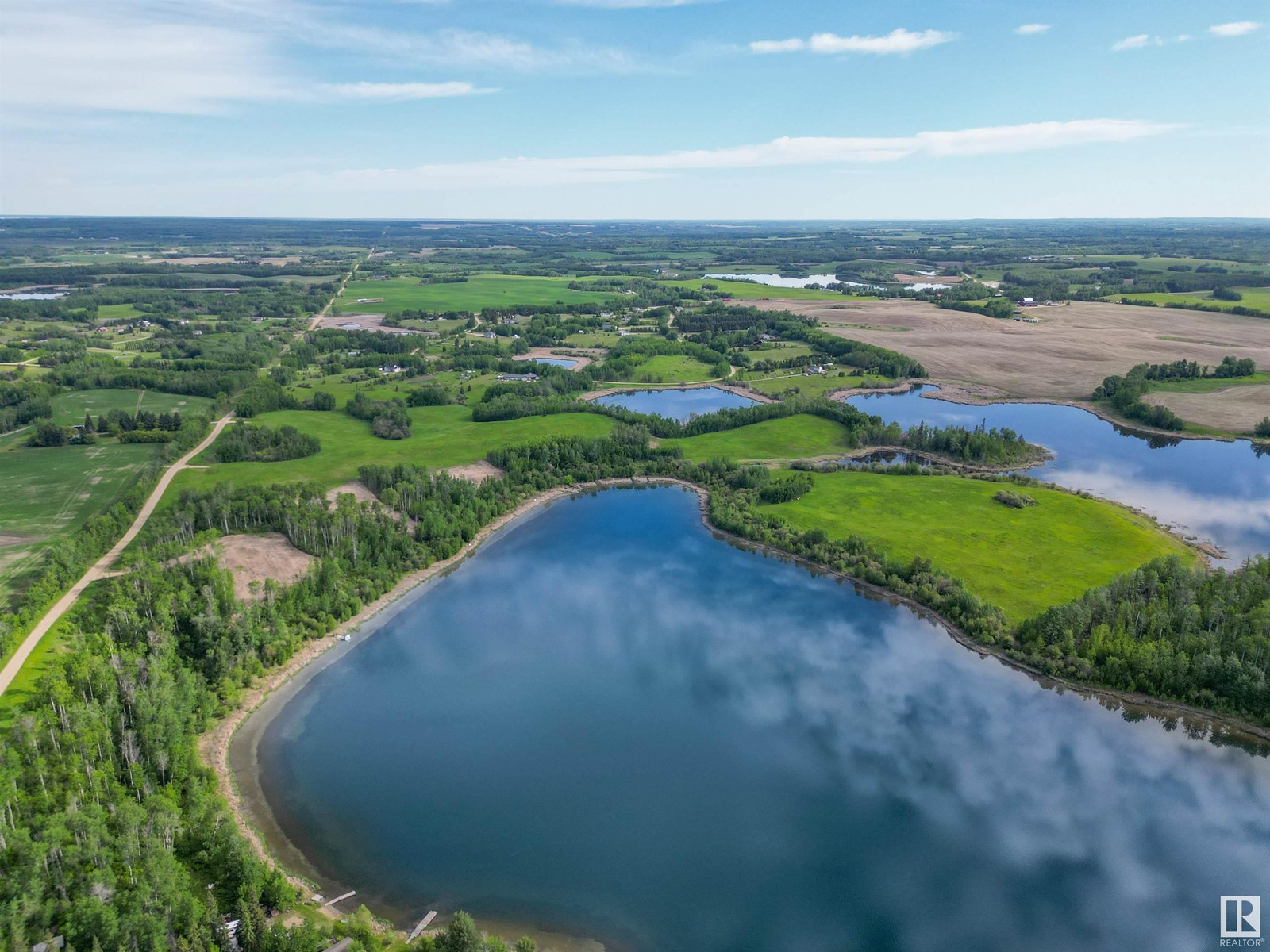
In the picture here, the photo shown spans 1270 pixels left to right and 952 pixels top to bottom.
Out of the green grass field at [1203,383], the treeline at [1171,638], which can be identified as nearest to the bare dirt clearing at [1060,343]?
the green grass field at [1203,383]

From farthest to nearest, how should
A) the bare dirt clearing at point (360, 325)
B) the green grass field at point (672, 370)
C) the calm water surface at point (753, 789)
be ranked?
1. the bare dirt clearing at point (360, 325)
2. the green grass field at point (672, 370)
3. the calm water surface at point (753, 789)

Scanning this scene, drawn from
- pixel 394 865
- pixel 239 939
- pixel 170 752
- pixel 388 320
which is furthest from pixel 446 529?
pixel 388 320

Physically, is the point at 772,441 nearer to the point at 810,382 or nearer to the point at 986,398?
the point at 810,382

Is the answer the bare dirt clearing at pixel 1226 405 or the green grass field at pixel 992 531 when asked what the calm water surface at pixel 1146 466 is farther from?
the bare dirt clearing at pixel 1226 405

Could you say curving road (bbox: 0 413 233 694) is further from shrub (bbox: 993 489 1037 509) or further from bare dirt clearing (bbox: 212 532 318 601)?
shrub (bbox: 993 489 1037 509)

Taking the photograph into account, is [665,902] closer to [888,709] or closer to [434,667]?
[888,709]
